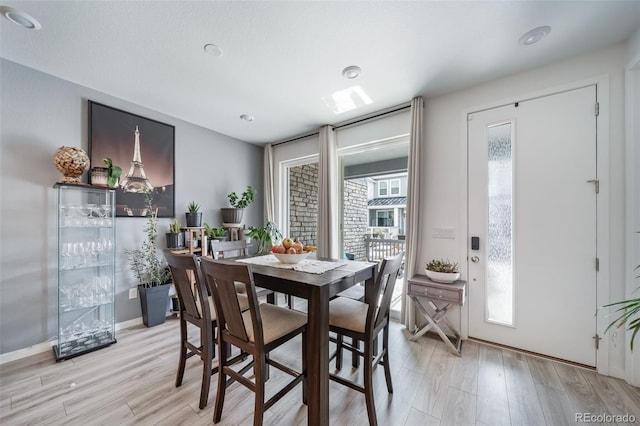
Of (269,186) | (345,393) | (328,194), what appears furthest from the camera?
(269,186)

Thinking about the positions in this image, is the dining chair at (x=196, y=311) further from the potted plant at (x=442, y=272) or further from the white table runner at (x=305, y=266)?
the potted plant at (x=442, y=272)

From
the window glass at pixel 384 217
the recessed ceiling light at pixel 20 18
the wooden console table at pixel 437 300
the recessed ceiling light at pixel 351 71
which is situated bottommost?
the wooden console table at pixel 437 300

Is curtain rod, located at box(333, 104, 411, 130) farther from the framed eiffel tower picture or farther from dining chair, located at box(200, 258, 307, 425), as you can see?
dining chair, located at box(200, 258, 307, 425)

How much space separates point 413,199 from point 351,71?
5.01 feet

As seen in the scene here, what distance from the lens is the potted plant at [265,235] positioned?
3.81m

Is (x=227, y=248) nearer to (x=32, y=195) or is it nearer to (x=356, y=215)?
(x=32, y=195)

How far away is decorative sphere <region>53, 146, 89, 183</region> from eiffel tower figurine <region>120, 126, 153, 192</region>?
519 millimetres

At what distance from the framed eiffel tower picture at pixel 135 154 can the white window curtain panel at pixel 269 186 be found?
4.99 ft

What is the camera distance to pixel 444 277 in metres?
2.38

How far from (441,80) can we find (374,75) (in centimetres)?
72

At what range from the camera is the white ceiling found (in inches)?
63.9

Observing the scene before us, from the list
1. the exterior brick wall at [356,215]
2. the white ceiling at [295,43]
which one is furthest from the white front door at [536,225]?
the exterior brick wall at [356,215]

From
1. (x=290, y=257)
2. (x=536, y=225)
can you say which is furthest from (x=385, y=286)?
(x=536, y=225)

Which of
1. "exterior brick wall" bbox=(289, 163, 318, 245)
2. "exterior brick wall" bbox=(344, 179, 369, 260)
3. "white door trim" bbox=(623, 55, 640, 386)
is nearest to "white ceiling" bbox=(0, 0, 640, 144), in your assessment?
"white door trim" bbox=(623, 55, 640, 386)
